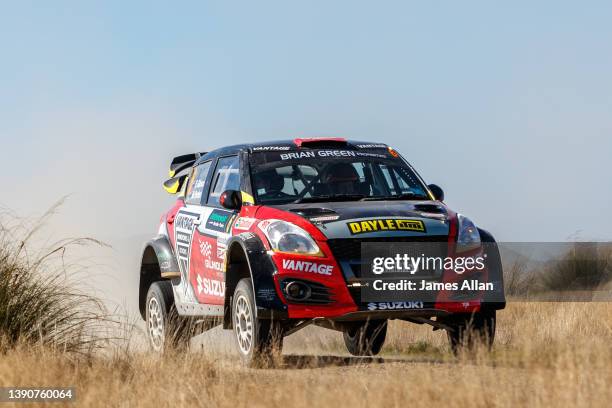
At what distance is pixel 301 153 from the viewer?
40.1 ft

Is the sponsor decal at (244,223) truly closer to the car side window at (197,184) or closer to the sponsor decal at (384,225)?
the sponsor decal at (384,225)

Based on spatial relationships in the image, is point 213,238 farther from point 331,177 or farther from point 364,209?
point 364,209

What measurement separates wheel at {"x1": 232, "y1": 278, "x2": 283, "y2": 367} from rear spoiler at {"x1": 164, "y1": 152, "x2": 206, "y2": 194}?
354cm

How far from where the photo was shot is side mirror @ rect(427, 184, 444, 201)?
1205 cm

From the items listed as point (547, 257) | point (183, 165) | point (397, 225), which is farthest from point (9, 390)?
point (547, 257)

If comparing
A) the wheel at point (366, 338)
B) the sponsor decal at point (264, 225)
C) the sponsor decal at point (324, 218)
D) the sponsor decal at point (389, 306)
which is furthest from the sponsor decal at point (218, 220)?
the wheel at point (366, 338)

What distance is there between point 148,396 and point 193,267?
4.22m

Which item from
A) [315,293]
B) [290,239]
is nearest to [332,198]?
[290,239]

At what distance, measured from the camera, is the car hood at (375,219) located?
10.6m

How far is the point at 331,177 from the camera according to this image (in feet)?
39.4

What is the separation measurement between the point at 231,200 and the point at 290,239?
1186mm

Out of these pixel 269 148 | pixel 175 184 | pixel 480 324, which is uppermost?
pixel 269 148

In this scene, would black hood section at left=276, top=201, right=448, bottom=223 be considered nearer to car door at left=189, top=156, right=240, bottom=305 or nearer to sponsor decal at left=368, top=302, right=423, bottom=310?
sponsor decal at left=368, top=302, right=423, bottom=310

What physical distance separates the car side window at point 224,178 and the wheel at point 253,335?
4.85 feet
